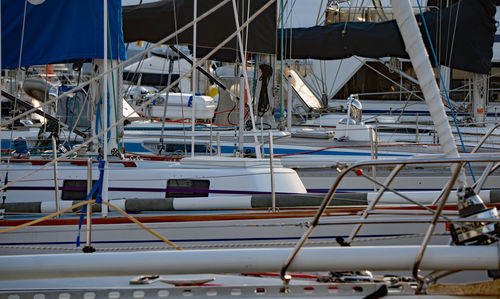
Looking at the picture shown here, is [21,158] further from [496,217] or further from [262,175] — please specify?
[496,217]

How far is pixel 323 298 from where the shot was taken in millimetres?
4090

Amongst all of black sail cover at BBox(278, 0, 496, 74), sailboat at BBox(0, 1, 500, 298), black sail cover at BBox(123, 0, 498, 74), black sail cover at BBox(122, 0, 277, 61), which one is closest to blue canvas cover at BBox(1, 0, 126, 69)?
black sail cover at BBox(122, 0, 277, 61)

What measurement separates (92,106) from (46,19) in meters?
1.22

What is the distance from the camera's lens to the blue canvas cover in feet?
28.4

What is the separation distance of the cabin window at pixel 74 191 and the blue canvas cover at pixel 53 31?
1.54 meters

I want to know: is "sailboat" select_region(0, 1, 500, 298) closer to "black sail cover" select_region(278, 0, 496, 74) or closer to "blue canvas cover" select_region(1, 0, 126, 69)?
"blue canvas cover" select_region(1, 0, 126, 69)

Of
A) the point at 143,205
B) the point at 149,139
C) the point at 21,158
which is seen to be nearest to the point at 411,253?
the point at 143,205

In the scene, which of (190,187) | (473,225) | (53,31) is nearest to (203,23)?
(53,31)

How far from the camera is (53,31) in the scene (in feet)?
28.7

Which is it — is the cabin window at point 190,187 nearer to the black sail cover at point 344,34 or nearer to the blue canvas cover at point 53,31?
the blue canvas cover at point 53,31

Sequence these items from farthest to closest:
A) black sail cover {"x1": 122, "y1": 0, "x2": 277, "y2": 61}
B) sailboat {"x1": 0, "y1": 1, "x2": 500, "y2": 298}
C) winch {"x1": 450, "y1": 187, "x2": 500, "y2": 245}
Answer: black sail cover {"x1": 122, "y1": 0, "x2": 277, "y2": 61}, winch {"x1": 450, "y1": 187, "x2": 500, "y2": 245}, sailboat {"x1": 0, "y1": 1, "x2": 500, "y2": 298}

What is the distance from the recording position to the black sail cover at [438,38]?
1534 cm

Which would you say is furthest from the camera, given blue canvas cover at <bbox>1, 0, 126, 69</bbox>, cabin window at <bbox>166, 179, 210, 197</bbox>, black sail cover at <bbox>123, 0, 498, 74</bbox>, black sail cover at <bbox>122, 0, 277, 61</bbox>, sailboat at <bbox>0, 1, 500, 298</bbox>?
black sail cover at <bbox>123, 0, 498, 74</bbox>

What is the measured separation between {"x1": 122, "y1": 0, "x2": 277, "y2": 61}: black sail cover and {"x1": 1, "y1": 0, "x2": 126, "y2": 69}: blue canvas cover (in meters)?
2.11
